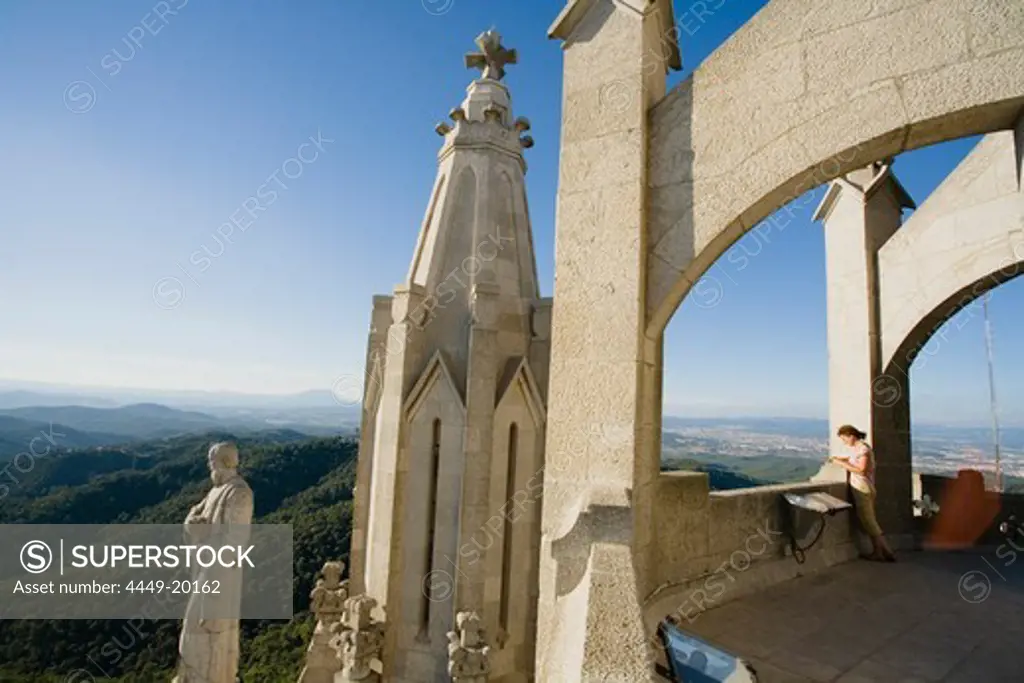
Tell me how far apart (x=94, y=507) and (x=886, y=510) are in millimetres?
56506

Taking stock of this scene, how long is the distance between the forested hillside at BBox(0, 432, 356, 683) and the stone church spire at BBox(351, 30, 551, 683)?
2430 centimetres

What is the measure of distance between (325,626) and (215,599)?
3208 millimetres

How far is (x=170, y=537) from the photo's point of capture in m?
35.9

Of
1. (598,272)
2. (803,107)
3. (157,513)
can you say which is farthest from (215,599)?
(157,513)

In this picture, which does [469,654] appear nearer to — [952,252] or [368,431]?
[368,431]

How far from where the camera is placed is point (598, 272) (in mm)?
3889

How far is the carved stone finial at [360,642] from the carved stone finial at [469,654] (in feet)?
5.93

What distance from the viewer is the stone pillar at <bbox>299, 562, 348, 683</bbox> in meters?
9.42

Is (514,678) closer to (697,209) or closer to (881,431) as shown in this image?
(881,431)

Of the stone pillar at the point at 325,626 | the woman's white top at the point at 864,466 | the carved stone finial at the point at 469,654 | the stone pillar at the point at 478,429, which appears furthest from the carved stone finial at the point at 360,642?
the woman's white top at the point at 864,466

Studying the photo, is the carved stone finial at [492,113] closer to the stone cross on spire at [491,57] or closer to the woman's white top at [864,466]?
the stone cross on spire at [491,57]

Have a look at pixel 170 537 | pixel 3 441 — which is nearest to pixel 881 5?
pixel 170 537

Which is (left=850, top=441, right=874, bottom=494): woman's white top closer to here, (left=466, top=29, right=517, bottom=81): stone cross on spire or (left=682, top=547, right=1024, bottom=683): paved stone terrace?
(left=682, top=547, right=1024, bottom=683): paved stone terrace

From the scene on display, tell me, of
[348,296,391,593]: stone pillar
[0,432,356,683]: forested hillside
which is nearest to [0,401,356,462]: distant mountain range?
[0,432,356,683]: forested hillside
